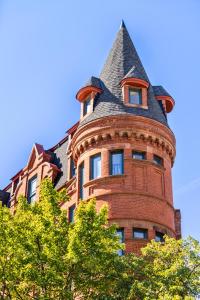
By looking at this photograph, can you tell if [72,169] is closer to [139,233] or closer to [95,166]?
[95,166]

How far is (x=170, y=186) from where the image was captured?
31.1m

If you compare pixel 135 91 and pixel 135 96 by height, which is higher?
pixel 135 91

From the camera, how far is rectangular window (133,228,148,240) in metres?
27.7

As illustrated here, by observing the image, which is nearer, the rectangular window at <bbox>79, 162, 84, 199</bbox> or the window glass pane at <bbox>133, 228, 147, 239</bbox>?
the window glass pane at <bbox>133, 228, 147, 239</bbox>

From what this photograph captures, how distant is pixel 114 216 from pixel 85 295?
23.8 ft

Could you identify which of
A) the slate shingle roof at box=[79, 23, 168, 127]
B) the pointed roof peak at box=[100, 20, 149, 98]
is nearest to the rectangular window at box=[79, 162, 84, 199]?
the slate shingle roof at box=[79, 23, 168, 127]

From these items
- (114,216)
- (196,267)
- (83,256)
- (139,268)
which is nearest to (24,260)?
(83,256)

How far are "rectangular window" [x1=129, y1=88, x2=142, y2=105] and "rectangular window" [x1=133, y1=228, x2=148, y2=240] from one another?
7.91 m

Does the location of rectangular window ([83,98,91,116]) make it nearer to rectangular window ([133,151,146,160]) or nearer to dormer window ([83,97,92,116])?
dormer window ([83,97,92,116])

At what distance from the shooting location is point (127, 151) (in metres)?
29.9

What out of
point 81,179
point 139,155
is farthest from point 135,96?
point 81,179

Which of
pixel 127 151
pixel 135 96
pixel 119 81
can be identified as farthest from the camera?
pixel 119 81

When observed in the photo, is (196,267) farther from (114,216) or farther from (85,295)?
(114,216)

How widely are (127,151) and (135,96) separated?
13.5ft
